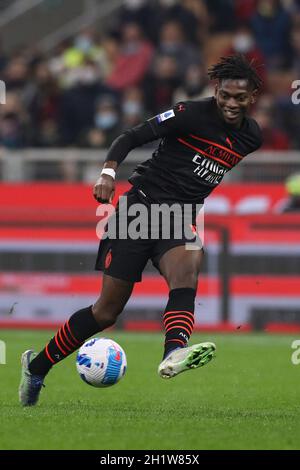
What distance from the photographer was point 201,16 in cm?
1833

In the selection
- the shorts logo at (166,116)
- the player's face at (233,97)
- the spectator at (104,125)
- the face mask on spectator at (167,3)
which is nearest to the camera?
the player's face at (233,97)

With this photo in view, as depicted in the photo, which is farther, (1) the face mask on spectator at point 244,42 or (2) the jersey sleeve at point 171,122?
(1) the face mask on spectator at point 244,42

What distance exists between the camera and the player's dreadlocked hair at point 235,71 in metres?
7.54

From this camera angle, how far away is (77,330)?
771 cm

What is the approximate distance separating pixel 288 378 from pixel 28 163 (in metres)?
6.39

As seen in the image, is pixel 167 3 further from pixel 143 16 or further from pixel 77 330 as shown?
pixel 77 330

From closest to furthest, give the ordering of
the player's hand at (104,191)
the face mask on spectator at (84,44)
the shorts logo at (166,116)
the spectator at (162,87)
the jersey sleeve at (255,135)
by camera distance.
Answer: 1. the player's hand at (104,191)
2. the shorts logo at (166,116)
3. the jersey sleeve at (255,135)
4. the spectator at (162,87)
5. the face mask on spectator at (84,44)

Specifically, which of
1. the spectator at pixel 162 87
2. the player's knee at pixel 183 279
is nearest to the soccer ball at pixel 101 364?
the player's knee at pixel 183 279

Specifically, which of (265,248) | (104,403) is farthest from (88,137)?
(104,403)

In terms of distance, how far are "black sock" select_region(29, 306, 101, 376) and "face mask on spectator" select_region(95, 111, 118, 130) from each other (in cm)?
884

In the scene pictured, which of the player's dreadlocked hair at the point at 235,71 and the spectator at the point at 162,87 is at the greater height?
the spectator at the point at 162,87

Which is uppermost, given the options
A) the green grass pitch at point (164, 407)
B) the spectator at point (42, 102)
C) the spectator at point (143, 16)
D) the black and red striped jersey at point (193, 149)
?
the spectator at point (143, 16)

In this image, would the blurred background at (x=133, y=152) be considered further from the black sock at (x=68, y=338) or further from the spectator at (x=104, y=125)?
the black sock at (x=68, y=338)

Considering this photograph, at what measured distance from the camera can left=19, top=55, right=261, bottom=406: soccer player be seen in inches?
296
